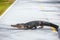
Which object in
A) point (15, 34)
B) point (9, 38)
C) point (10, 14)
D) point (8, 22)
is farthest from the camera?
point (10, 14)

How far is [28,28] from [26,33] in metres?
0.86

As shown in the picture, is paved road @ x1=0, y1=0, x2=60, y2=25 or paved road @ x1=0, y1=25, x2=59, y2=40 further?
paved road @ x1=0, y1=0, x2=60, y2=25

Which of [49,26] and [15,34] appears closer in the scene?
[15,34]

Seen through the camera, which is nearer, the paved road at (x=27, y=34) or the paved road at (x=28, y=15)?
the paved road at (x=27, y=34)

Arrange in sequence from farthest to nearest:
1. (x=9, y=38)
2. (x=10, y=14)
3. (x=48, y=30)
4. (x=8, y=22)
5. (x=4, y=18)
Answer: (x=10, y=14) → (x=4, y=18) → (x=8, y=22) → (x=48, y=30) → (x=9, y=38)

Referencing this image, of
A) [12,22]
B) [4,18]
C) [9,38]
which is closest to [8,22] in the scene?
[12,22]

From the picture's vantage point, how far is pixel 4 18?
47.9ft

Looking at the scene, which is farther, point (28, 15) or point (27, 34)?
point (28, 15)

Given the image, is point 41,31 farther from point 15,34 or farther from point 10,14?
point 10,14

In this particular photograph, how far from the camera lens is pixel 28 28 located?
11727 mm

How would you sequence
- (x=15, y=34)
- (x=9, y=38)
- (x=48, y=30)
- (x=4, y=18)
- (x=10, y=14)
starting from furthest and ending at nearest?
(x=10, y=14)
(x=4, y=18)
(x=48, y=30)
(x=15, y=34)
(x=9, y=38)

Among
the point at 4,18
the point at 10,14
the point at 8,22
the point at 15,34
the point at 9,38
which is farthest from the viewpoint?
the point at 10,14

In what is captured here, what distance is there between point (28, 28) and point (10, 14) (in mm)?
4827

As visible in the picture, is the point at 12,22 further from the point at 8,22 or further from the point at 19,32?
the point at 19,32
